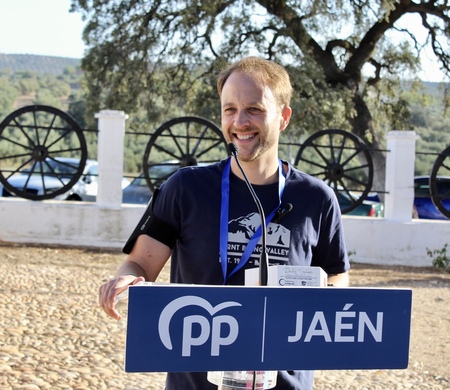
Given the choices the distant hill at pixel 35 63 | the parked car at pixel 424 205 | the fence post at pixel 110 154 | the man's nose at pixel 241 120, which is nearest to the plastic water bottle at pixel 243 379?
the man's nose at pixel 241 120

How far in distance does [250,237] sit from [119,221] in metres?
8.83

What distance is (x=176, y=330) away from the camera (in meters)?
1.56

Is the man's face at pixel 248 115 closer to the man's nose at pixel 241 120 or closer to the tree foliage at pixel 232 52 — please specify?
the man's nose at pixel 241 120

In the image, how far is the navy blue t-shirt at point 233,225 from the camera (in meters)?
2.13

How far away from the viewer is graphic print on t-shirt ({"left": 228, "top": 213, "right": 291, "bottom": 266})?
2113 mm

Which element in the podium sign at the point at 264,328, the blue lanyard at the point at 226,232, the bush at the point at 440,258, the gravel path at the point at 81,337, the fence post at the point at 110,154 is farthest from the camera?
the fence post at the point at 110,154

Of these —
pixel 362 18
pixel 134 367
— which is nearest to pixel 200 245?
pixel 134 367

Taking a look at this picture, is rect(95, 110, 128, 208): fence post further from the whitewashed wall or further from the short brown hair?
the short brown hair

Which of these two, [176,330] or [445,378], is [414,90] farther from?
[176,330]

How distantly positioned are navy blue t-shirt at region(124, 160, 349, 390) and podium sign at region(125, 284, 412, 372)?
0.49 metres

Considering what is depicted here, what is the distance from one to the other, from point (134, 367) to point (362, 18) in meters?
17.9

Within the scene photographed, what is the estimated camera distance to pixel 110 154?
10.9 m

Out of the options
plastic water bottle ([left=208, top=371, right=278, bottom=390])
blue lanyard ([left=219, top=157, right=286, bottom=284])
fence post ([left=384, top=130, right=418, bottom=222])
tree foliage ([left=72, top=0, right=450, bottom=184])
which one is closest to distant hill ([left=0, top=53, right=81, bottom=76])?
tree foliage ([left=72, top=0, right=450, bottom=184])

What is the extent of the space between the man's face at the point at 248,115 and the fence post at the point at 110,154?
8873 millimetres
